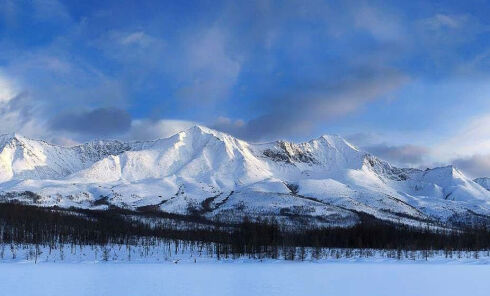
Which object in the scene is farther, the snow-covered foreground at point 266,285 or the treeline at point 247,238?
the treeline at point 247,238

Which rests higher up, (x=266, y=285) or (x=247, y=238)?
(x=247, y=238)

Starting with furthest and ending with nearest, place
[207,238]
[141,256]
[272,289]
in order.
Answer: [207,238], [141,256], [272,289]

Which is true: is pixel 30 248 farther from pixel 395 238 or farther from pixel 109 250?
pixel 395 238

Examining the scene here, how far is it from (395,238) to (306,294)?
12977cm

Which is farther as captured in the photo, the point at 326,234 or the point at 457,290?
the point at 326,234

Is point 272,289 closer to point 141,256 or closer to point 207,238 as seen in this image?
point 141,256

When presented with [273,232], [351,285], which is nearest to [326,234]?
[273,232]

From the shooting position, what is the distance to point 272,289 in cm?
5053

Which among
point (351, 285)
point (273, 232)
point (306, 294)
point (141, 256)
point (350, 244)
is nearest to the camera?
point (306, 294)

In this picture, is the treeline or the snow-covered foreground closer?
the snow-covered foreground

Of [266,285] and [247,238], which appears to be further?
[247,238]

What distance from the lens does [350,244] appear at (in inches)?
6388

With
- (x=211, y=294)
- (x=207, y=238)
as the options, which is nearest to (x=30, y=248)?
(x=207, y=238)

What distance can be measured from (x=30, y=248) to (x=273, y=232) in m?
68.2
